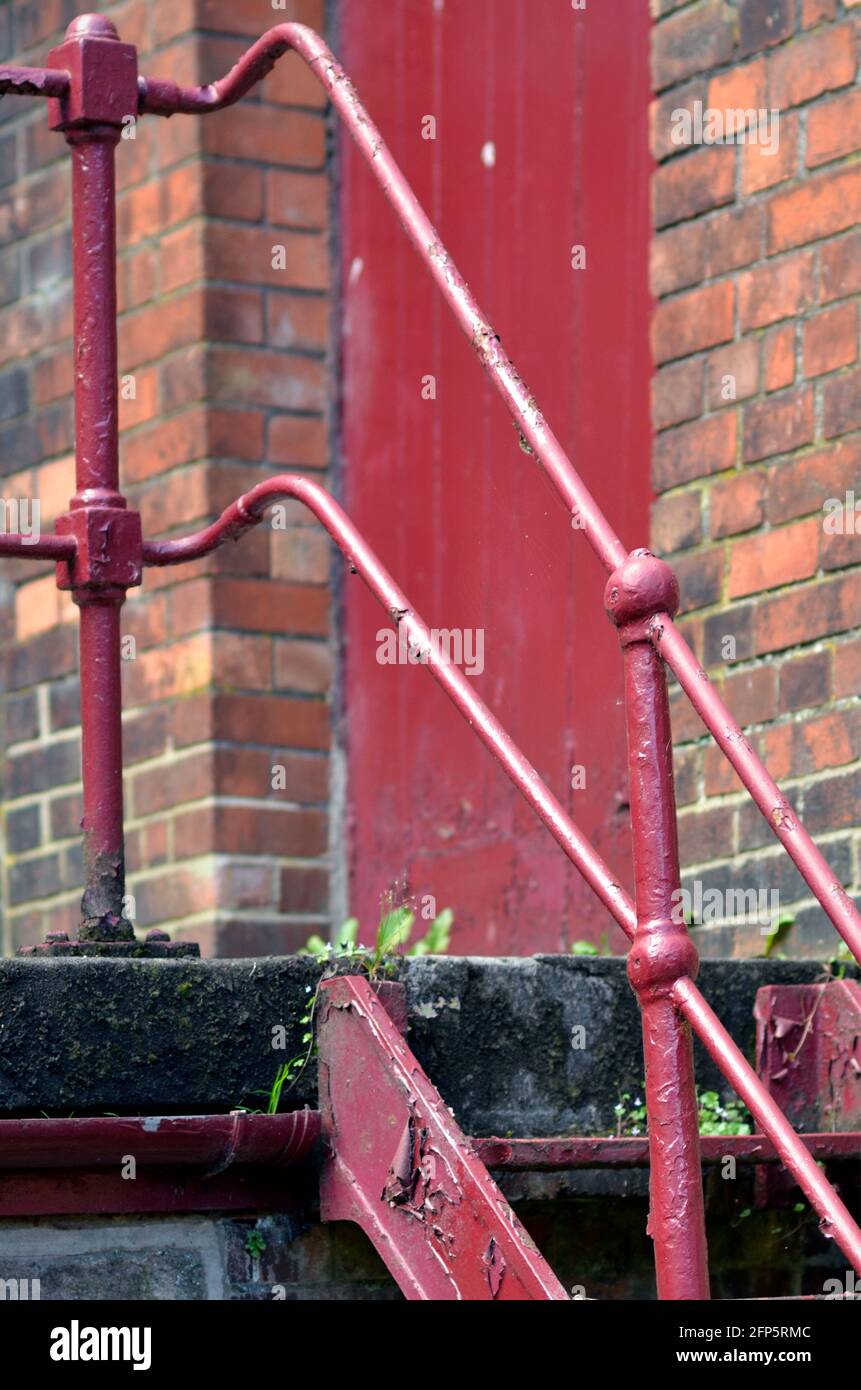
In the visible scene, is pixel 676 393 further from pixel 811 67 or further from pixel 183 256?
pixel 183 256

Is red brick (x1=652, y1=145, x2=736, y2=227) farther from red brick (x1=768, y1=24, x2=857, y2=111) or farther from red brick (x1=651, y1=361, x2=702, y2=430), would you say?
red brick (x1=651, y1=361, x2=702, y2=430)

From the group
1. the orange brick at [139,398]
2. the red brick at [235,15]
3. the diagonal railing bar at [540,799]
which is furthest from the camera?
the orange brick at [139,398]

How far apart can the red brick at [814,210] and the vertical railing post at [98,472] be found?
118cm

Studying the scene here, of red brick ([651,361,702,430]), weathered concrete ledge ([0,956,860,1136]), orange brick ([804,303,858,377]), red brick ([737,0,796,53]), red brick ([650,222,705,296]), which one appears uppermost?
red brick ([737,0,796,53])

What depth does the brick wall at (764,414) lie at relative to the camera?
387cm

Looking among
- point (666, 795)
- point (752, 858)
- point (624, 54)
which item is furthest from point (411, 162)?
point (666, 795)

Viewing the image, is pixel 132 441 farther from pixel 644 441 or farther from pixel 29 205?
pixel 644 441

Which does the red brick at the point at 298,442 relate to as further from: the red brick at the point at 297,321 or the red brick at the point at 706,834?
the red brick at the point at 706,834

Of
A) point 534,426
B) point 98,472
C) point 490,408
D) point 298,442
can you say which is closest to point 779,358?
point 490,408

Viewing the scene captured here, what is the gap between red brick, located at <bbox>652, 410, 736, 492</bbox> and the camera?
4.13 m

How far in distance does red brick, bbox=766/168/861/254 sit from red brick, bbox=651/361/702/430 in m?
0.27

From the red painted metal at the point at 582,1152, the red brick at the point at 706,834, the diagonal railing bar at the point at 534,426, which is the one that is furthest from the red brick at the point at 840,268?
the red painted metal at the point at 582,1152

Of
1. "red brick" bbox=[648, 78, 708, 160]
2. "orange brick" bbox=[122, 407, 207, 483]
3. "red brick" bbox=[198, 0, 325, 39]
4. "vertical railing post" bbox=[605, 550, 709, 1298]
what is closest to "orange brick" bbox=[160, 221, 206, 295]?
"orange brick" bbox=[122, 407, 207, 483]

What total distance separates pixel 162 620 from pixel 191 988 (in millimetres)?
2424
